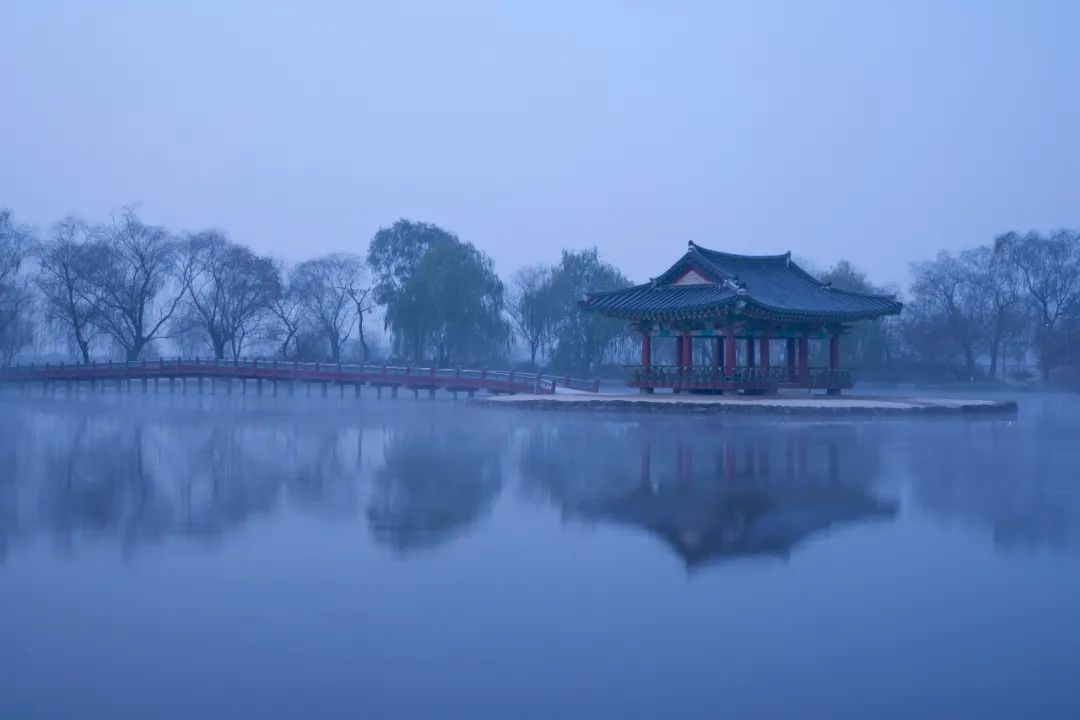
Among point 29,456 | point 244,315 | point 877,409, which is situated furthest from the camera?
point 244,315

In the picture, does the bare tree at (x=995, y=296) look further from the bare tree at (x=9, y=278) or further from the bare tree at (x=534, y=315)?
the bare tree at (x=9, y=278)

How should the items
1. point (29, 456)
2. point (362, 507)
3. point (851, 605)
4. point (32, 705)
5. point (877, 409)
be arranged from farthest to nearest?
point (877, 409), point (29, 456), point (362, 507), point (851, 605), point (32, 705)

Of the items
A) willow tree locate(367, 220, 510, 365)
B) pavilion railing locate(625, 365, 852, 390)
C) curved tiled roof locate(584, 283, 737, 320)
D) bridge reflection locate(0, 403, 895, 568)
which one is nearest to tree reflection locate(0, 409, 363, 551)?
bridge reflection locate(0, 403, 895, 568)

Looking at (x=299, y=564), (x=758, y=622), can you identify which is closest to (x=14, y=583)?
(x=299, y=564)

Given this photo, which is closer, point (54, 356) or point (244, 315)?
point (244, 315)

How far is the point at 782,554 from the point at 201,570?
430 cm

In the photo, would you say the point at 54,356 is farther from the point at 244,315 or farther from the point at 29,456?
the point at 29,456

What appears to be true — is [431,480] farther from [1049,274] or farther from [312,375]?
[1049,274]

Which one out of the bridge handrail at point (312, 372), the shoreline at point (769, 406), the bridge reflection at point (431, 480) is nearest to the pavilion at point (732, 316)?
the shoreline at point (769, 406)

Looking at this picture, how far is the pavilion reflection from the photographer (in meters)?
8.49

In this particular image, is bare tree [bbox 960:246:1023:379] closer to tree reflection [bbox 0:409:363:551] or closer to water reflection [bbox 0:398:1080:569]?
water reflection [bbox 0:398:1080:569]

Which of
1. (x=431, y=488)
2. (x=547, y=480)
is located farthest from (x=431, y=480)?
(x=547, y=480)

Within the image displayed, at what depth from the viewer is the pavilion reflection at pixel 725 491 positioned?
8.49 m

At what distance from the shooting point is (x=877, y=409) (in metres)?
24.9
